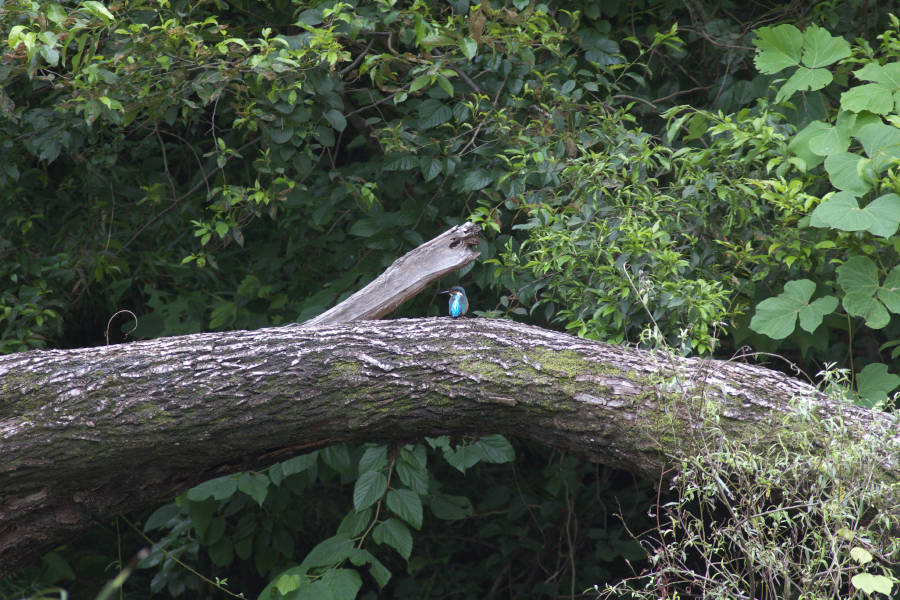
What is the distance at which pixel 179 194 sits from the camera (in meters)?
4.35

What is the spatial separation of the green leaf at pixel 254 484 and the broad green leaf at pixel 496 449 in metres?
0.79

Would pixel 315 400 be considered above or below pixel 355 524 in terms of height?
above

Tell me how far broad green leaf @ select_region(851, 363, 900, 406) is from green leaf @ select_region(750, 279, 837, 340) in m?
0.26

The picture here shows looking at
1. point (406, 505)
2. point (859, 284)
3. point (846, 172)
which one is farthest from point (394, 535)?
point (846, 172)

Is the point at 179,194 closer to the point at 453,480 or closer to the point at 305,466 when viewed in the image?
the point at 305,466

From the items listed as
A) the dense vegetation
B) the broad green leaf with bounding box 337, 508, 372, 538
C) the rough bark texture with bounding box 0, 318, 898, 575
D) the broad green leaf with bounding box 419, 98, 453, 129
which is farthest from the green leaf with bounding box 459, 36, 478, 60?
the broad green leaf with bounding box 337, 508, 372, 538

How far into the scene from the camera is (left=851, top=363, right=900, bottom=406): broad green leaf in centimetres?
278

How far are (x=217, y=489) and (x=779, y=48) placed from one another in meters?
2.60

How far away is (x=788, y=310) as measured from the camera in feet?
9.33

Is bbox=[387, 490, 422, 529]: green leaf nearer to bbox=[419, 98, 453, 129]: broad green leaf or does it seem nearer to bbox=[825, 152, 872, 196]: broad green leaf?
bbox=[419, 98, 453, 129]: broad green leaf

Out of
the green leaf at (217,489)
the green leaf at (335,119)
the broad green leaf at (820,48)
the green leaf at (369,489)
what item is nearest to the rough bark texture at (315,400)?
the green leaf at (369,489)

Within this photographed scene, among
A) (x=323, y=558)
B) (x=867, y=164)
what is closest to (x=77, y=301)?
(x=323, y=558)

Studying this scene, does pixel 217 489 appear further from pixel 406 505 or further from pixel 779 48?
pixel 779 48

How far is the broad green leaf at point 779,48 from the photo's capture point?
306cm
